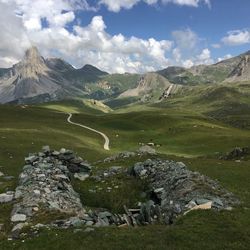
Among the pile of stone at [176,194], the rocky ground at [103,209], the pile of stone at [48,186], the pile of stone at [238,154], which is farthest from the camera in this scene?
the pile of stone at [238,154]

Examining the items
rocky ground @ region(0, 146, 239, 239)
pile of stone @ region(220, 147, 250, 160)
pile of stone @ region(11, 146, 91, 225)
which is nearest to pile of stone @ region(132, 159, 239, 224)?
rocky ground @ region(0, 146, 239, 239)

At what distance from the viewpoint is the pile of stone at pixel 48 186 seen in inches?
1278

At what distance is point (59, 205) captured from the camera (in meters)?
33.5

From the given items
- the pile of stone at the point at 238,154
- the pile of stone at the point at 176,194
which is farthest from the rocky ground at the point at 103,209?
the pile of stone at the point at 238,154

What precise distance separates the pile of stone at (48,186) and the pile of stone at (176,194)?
611cm

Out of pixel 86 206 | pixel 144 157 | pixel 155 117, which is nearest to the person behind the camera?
pixel 86 206

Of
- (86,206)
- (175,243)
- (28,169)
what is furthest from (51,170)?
(175,243)

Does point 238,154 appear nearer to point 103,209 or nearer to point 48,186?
point 103,209

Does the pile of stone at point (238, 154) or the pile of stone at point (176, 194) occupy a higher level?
the pile of stone at point (176, 194)

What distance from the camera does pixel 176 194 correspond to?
1373 inches

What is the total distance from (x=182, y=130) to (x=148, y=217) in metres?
93.4

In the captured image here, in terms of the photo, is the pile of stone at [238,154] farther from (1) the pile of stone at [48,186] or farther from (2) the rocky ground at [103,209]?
(1) the pile of stone at [48,186]

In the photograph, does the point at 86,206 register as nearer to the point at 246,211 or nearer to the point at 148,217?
the point at 148,217

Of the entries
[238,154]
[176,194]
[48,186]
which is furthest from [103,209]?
[238,154]
